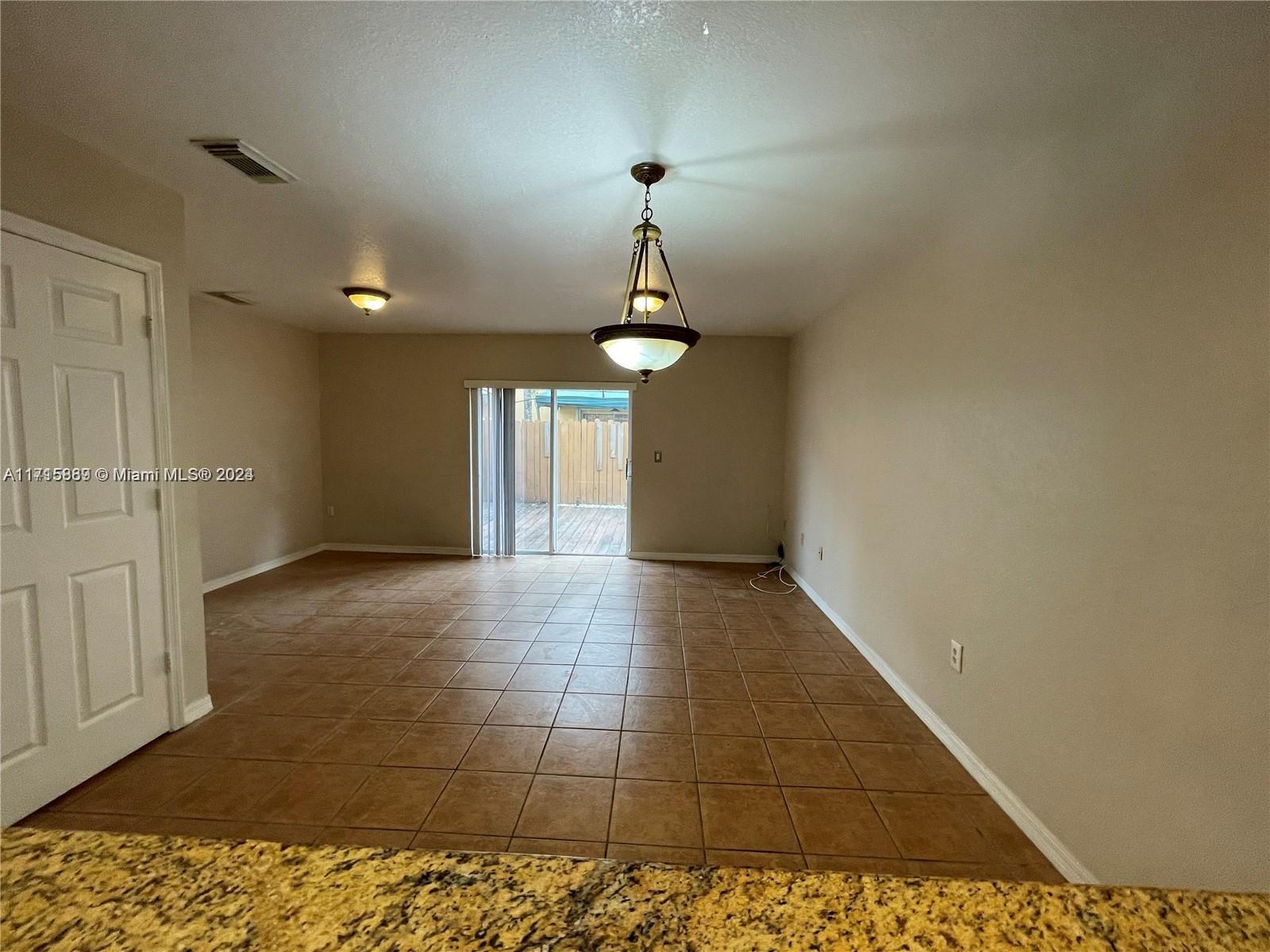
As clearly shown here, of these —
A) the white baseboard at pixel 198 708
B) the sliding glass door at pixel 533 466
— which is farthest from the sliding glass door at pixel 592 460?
the white baseboard at pixel 198 708

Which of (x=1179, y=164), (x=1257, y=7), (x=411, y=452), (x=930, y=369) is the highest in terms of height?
(x=1257, y=7)

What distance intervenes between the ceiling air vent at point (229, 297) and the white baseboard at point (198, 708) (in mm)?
3077

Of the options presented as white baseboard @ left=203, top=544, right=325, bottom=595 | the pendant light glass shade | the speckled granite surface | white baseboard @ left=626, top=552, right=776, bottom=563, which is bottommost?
white baseboard @ left=626, top=552, right=776, bottom=563

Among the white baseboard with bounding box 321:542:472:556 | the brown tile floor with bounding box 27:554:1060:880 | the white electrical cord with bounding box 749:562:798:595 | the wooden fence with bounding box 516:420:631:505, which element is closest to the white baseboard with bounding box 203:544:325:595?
the white baseboard with bounding box 321:542:472:556

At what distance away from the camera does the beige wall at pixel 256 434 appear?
4.41 metres

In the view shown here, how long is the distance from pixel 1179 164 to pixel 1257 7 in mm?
310

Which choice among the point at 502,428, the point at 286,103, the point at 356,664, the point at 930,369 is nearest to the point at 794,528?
the point at 930,369

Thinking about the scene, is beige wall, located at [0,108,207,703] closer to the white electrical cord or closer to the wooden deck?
the wooden deck

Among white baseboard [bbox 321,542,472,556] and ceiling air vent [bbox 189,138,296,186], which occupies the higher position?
ceiling air vent [bbox 189,138,296,186]

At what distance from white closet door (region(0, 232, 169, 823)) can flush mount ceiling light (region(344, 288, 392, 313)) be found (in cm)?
169

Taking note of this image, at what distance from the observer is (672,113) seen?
5.64 ft

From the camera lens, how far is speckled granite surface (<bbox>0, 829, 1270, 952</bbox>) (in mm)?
460

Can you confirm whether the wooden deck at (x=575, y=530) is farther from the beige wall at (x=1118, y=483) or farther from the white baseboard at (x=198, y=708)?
the beige wall at (x=1118, y=483)

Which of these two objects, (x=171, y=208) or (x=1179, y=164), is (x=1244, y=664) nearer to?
(x=1179, y=164)
